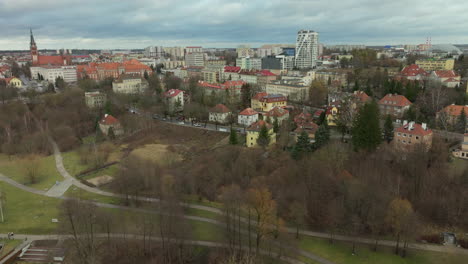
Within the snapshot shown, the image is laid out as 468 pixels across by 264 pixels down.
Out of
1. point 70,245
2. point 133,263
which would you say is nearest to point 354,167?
point 133,263

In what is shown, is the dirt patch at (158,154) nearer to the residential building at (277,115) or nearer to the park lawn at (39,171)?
the park lawn at (39,171)

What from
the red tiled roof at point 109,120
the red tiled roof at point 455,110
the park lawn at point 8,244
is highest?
the red tiled roof at point 455,110

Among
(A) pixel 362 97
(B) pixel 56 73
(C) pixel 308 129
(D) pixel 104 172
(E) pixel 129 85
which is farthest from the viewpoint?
(B) pixel 56 73

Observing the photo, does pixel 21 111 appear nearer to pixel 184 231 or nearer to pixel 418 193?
pixel 184 231

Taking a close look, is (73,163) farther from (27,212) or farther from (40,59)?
(40,59)

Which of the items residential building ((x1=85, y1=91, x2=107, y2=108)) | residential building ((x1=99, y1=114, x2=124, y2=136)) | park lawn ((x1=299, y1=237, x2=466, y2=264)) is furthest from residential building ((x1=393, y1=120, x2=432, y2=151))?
residential building ((x1=85, y1=91, x2=107, y2=108))

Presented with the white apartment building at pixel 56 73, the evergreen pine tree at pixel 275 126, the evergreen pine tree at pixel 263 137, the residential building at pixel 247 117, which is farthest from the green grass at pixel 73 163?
the white apartment building at pixel 56 73

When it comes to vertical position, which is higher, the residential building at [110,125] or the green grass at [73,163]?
the residential building at [110,125]

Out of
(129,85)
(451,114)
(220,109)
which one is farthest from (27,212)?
(451,114)
